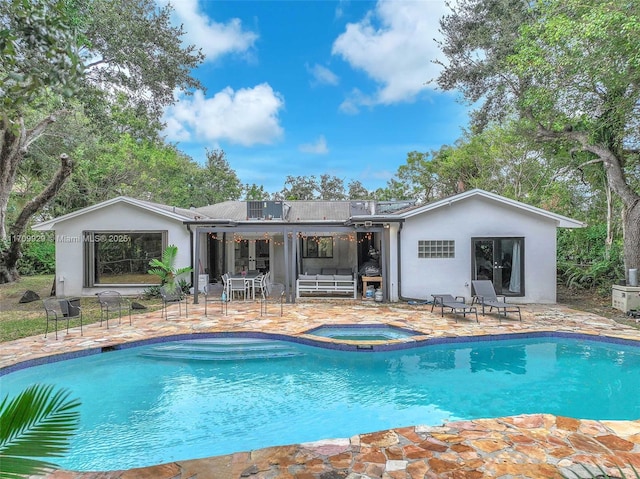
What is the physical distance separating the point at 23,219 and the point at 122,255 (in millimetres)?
4879

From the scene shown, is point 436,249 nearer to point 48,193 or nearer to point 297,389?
point 297,389

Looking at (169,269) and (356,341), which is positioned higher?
(169,269)

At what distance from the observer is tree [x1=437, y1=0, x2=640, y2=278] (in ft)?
30.9

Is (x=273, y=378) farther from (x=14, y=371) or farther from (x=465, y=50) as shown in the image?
(x=465, y=50)

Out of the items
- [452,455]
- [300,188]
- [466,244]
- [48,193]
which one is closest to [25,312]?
[48,193]

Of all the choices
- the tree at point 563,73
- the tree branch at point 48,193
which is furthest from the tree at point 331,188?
the tree branch at point 48,193

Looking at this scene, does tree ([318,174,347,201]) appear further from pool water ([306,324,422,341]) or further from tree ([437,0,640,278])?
pool water ([306,324,422,341])

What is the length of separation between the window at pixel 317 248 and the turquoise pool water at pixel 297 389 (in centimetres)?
1005

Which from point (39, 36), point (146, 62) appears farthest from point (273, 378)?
point (146, 62)

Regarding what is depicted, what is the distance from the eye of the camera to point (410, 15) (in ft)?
46.6

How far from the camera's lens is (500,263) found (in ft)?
41.8

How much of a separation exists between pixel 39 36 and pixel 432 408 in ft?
22.3

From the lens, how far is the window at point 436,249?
12758mm

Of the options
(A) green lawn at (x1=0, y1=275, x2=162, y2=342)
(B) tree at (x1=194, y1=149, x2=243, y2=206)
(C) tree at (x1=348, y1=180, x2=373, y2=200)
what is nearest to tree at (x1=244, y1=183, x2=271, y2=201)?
(B) tree at (x1=194, y1=149, x2=243, y2=206)
